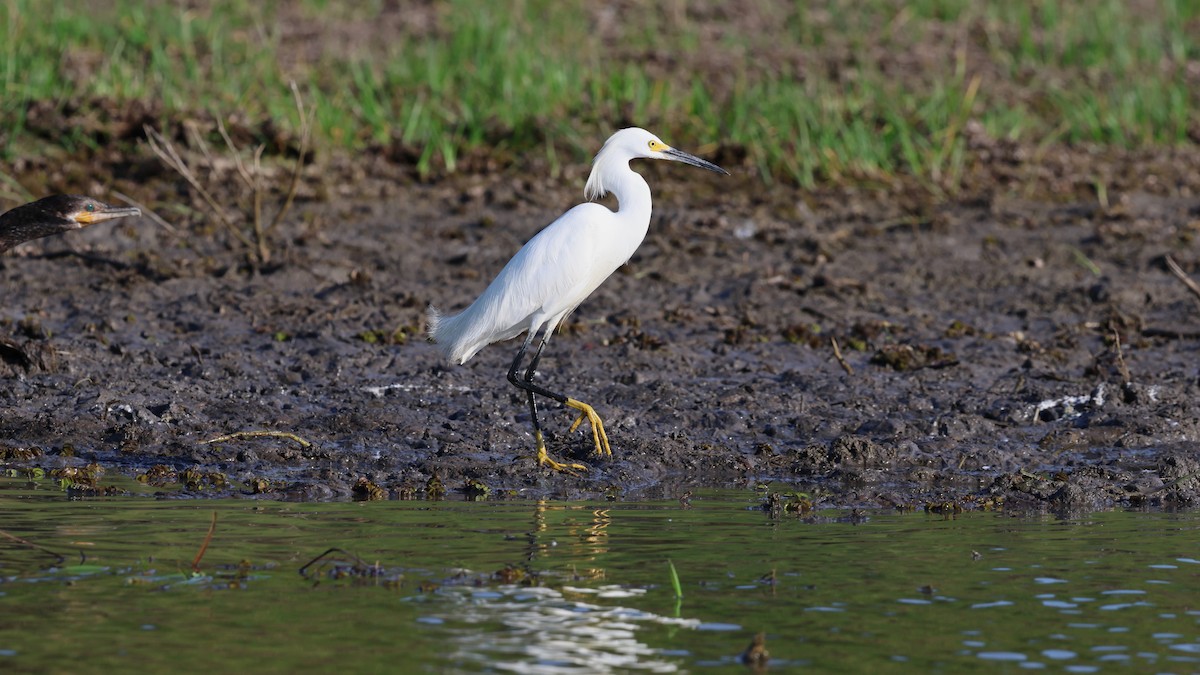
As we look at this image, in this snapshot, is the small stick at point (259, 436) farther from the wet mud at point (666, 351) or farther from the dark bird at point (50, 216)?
the dark bird at point (50, 216)

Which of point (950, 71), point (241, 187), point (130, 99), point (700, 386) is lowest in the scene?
point (700, 386)

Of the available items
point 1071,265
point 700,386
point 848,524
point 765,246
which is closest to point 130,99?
point 765,246

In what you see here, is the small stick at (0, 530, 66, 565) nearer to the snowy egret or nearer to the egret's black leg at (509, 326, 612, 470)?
the egret's black leg at (509, 326, 612, 470)

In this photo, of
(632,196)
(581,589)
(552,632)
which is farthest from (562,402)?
(552,632)

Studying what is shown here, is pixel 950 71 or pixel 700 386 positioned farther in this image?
pixel 950 71

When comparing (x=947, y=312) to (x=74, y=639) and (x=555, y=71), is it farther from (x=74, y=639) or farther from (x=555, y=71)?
(x=74, y=639)

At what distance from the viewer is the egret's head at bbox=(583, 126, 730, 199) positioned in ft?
29.5

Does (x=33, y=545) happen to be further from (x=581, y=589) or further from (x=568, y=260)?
(x=568, y=260)

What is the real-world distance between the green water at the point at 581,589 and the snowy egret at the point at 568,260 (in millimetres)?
1749

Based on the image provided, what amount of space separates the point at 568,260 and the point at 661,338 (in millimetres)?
2161

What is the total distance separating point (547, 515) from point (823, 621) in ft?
6.75

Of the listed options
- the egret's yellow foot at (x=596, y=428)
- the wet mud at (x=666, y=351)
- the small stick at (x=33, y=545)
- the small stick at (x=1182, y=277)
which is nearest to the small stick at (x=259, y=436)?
the wet mud at (x=666, y=351)

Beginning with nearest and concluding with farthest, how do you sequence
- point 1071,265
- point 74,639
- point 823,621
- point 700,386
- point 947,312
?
point 74,639 → point 823,621 → point 700,386 → point 947,312 → point 1071,265

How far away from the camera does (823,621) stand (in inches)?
214
